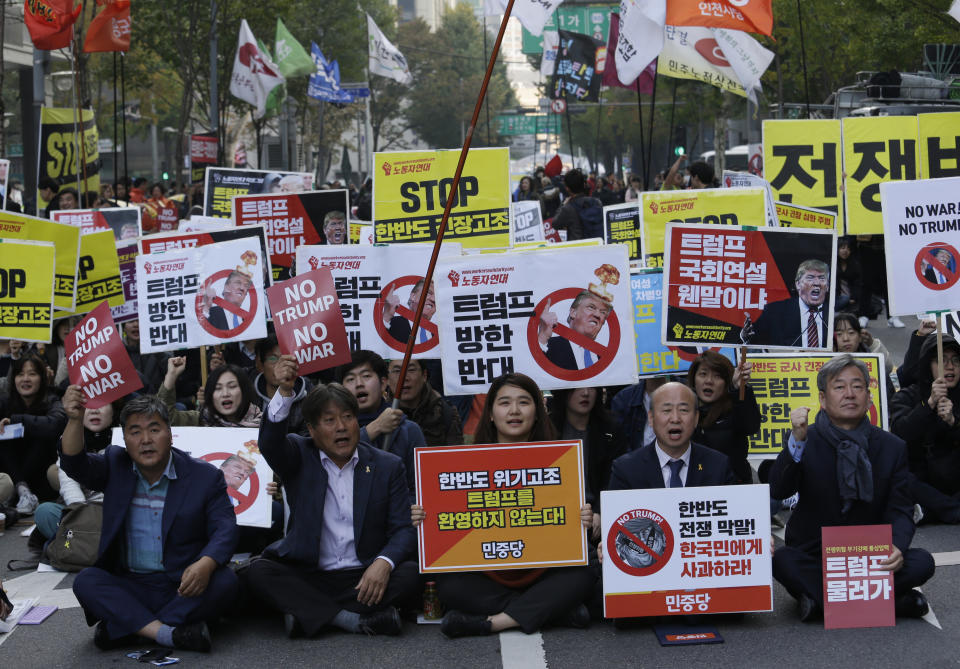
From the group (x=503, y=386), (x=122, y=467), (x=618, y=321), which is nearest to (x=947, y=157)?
(x=618, y=321)

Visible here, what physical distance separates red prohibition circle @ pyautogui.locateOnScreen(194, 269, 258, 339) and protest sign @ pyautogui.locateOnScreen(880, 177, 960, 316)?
4331mm

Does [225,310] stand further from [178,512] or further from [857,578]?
[857,578]

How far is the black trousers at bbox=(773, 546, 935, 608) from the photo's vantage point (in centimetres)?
660

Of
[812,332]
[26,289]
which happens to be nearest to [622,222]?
[812,332]

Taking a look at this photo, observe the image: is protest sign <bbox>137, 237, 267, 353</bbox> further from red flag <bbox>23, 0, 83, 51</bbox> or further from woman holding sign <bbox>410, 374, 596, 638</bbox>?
red flag <bbox>23, 0, 83, 51</bbox>

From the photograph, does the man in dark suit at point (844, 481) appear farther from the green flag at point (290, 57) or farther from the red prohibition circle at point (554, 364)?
the green flag at point (290, 57)

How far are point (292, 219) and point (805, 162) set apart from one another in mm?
4497

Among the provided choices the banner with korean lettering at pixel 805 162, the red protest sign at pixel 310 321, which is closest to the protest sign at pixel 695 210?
the banner with korean lettering at pixel 805 162

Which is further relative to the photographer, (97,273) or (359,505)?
(97,273)

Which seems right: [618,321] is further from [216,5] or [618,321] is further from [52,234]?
[216,5]

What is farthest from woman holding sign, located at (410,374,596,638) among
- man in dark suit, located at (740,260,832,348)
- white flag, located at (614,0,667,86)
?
white flag, located at (614,0,667,86)

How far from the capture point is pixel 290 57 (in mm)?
31156

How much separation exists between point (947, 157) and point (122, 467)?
783 cm

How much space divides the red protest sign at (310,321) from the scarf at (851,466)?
263 centimetres
